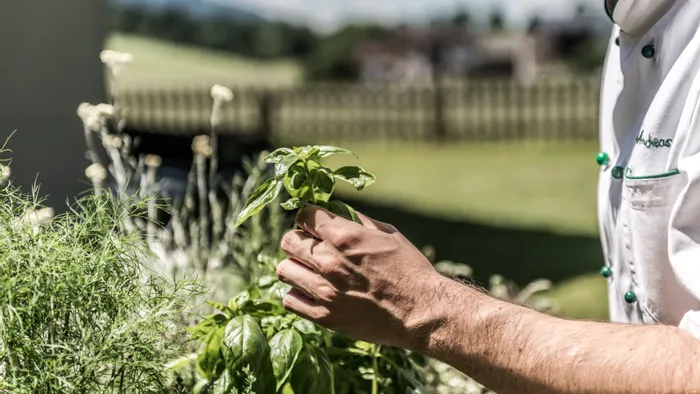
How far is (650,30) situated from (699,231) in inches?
17.6

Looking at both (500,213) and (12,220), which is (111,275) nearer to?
(12,220)

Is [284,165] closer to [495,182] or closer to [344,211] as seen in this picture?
[344,211]

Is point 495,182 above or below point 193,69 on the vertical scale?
below

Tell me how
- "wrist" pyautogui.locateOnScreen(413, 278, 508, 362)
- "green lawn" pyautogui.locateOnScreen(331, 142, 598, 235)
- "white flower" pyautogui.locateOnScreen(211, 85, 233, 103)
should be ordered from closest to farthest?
"wrist" pyautogui.locateOnScreen(413, 278, 508, 362), "white flower" pyautogui.locateOnScreen(211, 85, 233, 103), "green lawn" pyautogui.locateOnScreen(331, 142, 598, 235)

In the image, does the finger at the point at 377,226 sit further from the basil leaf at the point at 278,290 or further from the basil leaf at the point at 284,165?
the basil leaf at the point at 278,290

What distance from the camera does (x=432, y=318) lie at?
1.05 meters

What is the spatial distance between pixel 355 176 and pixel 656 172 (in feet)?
1.60

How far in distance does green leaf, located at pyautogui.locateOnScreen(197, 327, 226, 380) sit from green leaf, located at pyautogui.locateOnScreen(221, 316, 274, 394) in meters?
0.03

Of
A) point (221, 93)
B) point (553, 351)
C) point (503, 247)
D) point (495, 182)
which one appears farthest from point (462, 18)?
point (553, 351)

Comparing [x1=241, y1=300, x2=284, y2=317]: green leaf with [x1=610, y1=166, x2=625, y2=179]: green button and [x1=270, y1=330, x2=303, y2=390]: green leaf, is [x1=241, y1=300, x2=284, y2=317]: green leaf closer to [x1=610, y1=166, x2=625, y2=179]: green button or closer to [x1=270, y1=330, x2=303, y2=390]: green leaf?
[x1=270, y1=330, x2=303, y2=390]: green leaf

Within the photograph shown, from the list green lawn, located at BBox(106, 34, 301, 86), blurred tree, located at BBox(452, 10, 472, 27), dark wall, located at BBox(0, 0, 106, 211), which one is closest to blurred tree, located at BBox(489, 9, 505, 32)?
blurred tree, located at BBox(452, 10, 472, 27)

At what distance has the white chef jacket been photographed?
1045 mm

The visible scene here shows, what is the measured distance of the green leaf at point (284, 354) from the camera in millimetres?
1135

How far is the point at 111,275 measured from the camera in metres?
1.02
